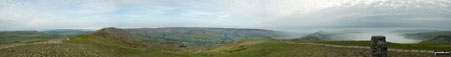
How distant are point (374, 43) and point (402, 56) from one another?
19581 millimetres

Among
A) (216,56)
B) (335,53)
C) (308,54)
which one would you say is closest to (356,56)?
(335,53)

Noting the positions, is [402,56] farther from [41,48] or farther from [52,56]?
[41,48]

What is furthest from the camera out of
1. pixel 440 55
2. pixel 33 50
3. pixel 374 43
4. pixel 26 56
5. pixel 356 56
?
pixel 33 50

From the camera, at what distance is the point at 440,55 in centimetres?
3034

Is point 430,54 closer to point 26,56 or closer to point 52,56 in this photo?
point 52,56

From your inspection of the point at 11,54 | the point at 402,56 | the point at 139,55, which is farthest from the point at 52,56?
the point at 402,56

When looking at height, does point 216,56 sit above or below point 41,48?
below

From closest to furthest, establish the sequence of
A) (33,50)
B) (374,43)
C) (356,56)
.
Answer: (374,43), (356,56), (33,50)

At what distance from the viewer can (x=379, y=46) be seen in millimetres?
17219

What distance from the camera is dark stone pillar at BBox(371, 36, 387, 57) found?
1717cm

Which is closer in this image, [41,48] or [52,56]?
[52,56]

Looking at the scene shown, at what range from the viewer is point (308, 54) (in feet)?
126

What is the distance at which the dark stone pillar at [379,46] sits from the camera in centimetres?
1717

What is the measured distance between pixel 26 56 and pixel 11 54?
3.27 metres
